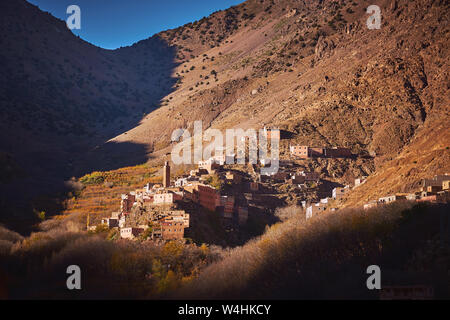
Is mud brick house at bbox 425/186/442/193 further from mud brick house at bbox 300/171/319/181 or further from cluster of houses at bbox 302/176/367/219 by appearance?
mud brick house at bbox 300/171/319/181

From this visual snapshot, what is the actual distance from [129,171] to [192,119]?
24581mm

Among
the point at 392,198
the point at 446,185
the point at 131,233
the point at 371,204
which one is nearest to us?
the point at 446,185

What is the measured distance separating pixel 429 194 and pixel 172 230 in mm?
24048

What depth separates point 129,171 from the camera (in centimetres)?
11425

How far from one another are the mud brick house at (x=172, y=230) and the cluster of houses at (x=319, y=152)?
95.8 feet

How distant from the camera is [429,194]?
198ft

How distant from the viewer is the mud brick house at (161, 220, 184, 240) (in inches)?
2581

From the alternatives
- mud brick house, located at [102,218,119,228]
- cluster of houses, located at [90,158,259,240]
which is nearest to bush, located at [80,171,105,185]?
cluster of houses, located at [90,158,259,240]

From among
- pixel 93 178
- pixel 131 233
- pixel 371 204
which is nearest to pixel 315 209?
pixel 371 204

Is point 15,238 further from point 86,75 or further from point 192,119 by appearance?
point 86,75

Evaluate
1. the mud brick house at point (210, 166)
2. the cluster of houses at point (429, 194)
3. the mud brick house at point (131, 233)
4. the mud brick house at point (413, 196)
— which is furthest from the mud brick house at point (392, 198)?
the mud brick house at point (210, 166)

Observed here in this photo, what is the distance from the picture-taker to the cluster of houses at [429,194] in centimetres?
5865

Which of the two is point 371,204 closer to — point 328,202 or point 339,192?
point 328,202
